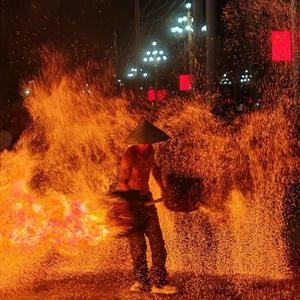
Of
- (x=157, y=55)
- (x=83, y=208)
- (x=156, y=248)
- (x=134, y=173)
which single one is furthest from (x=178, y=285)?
(x=157, y=55)

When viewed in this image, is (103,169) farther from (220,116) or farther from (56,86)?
(56,86)

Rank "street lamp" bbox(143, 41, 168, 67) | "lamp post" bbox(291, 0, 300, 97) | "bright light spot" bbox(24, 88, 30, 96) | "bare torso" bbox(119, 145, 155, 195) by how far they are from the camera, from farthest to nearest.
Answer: "street lamp" bbox(143, 41, 168, 67) → "bright light spot" bbox(24, 88, 30, 96) → "lamp post" bbox(291, 0, 300, 97) → "bare torso" bbox(119, 145, 155, 195)

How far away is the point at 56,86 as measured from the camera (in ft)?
60.0

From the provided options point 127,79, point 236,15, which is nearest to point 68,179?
point 236,15

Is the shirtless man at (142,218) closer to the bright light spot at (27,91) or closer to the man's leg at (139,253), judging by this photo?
the man's leg at (139,253)

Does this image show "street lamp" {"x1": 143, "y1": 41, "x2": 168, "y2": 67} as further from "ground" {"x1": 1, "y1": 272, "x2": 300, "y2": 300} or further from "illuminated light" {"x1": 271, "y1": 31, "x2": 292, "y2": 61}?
"ground" {"x1": 1, "y1": 272, "x2": 300, "y2": 300}

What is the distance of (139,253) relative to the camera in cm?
593

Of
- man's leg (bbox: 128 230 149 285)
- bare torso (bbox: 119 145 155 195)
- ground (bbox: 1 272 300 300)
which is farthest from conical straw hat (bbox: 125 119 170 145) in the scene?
ground (bbox: 1 272 300 300)

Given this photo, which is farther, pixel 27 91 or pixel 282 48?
pixel 27 91

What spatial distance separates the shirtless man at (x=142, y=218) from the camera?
5930mm

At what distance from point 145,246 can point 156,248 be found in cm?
11

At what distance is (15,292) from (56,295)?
0.41 metres

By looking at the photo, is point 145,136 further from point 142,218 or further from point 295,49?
point 295,49

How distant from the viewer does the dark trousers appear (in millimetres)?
5922
